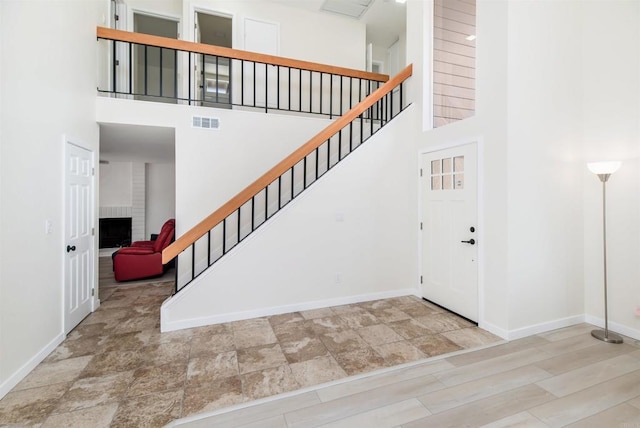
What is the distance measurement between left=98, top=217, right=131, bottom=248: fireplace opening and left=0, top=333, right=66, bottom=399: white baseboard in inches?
207

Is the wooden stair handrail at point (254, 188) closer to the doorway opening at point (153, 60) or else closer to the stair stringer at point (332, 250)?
the stair stringer at point (332, 250)

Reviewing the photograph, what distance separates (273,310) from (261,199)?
1.63 m

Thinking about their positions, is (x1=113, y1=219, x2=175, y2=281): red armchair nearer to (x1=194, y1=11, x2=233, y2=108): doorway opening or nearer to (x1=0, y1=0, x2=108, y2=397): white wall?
(x1=0, y1=0, x2=108, y2=397): white wall

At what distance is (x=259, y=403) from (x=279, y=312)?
156cm

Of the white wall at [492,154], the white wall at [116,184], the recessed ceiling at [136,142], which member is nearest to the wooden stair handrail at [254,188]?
the white wall at [492,154]

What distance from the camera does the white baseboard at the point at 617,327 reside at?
113 inches

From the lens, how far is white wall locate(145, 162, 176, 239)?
7.78 m

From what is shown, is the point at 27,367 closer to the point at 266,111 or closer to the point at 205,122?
the point at 205,122

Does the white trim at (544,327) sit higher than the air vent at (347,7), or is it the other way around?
the air vent at (347,7)

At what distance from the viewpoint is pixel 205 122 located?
391 centimetres

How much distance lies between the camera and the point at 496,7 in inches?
117

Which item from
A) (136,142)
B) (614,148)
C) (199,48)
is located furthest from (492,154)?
(136,142)

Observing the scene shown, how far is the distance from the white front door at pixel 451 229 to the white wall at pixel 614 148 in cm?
129

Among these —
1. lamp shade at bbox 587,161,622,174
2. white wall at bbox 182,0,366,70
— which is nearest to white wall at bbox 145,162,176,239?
white wall at bbox 182,0,366,70
